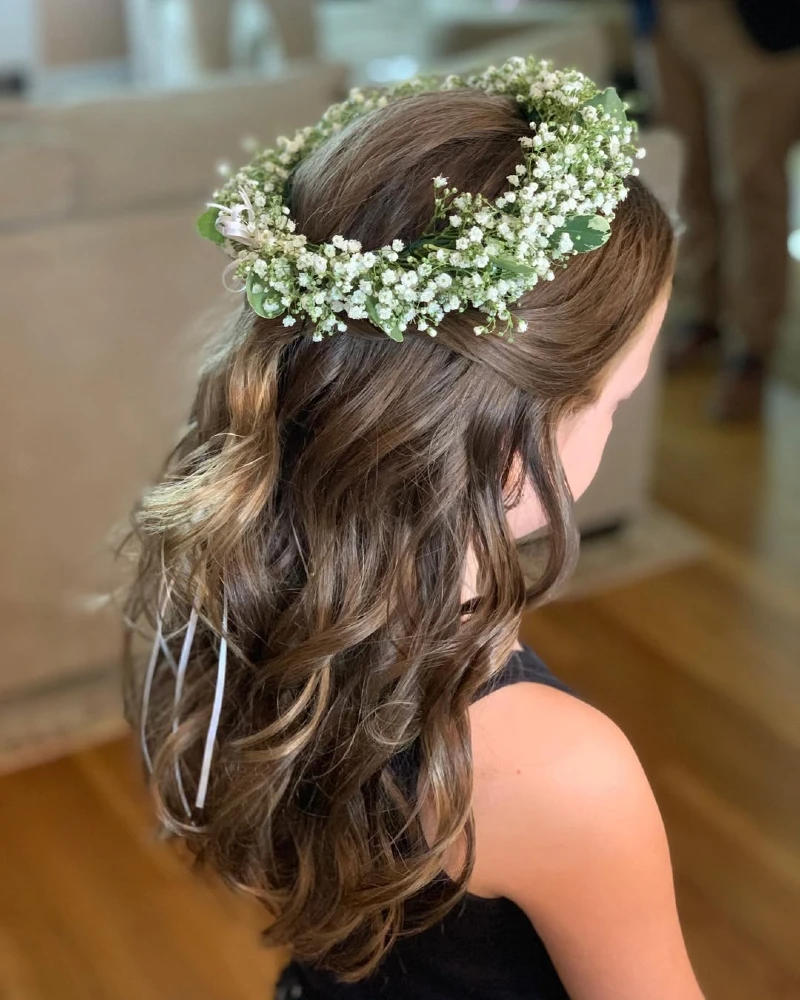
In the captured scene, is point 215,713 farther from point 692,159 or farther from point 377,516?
point 692,159

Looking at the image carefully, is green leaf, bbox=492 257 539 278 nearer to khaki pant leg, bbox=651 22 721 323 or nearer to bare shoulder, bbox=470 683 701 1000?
bare shoulder, bbox=470 683 701 1000

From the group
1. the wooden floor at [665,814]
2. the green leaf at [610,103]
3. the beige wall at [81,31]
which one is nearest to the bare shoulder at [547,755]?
the green leaf at [610,103]

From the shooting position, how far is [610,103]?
740 mm

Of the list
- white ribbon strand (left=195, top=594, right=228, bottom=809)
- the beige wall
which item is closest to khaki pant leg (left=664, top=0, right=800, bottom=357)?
white ribbon strand (left=195, top=594, right=228, bottom=809)

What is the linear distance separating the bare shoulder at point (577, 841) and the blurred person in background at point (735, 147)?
2.38 meters

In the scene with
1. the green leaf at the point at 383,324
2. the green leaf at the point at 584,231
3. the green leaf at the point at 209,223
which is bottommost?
the green leaf at the point at 383,324

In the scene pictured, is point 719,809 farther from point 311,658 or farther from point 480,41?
point 480,41

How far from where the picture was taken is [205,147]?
1.91m

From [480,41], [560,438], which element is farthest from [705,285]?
[560,438]

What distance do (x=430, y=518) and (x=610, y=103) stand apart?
31cm

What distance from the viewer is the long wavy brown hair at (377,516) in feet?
2.27

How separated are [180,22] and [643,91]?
166 cm

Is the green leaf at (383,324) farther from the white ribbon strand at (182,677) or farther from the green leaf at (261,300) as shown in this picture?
the white ribbon strand at (182,677)

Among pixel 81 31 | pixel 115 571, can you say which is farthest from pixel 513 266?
pixel 81 31
